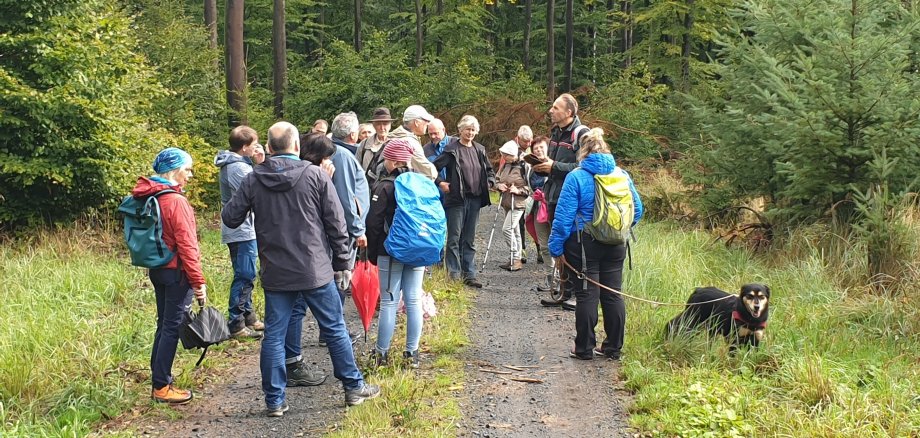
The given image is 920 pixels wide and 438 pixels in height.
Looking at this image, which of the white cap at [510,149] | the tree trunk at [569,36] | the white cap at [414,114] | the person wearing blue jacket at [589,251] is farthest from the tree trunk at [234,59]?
the tree trunk at [569,36]

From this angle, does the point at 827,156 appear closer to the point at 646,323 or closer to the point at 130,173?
the point at 646,323

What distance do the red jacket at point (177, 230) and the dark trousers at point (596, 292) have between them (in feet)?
9.56

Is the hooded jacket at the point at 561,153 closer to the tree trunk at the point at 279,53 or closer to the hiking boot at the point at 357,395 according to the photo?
the hiking boot at the point at 357,395

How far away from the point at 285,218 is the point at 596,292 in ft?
8.73

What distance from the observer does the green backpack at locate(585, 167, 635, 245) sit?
5969mm

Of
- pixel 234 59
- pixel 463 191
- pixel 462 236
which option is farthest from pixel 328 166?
pixel 234 59

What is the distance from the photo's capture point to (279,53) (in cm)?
2370

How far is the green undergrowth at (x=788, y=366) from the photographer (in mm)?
4750

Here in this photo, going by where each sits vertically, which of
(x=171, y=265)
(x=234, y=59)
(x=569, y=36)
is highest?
(x=569, y=36)

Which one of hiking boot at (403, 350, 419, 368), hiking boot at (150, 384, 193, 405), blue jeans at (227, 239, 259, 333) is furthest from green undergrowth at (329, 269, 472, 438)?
blue jeans at (227, 239, 259, 333)

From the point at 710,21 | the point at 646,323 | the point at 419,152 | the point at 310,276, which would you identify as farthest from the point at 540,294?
the point at 710,21

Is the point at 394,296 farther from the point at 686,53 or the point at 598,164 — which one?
the point at 686,53

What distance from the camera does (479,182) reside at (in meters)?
8.87

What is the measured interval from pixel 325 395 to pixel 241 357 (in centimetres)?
129
